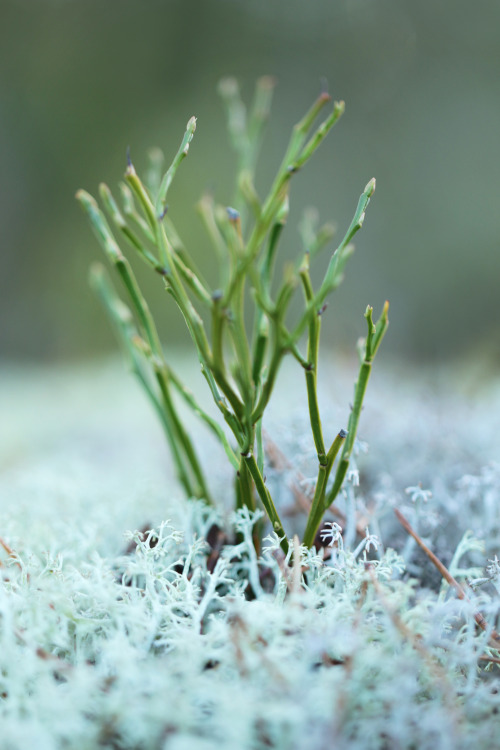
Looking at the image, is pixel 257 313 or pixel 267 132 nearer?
pixel 257 313

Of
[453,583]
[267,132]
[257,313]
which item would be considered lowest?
[453,583]

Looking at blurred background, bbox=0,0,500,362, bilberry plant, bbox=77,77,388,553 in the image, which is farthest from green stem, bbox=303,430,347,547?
blurred background, bbox=0,0,500,362

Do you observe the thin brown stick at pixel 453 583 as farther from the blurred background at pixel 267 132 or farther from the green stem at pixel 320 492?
the blurred background at pixel 267 132

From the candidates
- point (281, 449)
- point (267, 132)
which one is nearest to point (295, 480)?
point (281, 449)

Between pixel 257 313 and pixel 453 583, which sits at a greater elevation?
pixel 257 313

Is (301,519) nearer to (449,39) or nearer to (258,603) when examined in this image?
(258,603)

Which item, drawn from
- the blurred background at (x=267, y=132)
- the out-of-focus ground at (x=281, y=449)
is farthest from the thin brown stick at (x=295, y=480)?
the blurred background at (x=267, y=132)

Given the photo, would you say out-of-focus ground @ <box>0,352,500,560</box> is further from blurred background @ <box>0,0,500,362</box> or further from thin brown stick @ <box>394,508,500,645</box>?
blurred background @ <box>0,0,500,362</box>

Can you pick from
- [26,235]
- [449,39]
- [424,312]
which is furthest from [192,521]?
[449,39]

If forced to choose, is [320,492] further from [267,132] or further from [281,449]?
[267,132]
